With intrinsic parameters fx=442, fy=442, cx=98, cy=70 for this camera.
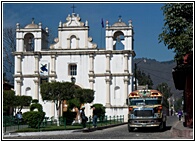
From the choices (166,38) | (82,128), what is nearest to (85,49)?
(82,128)

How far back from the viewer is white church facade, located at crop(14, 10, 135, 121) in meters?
51.2

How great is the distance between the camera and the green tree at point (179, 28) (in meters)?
18.7

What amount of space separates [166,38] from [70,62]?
33.0m

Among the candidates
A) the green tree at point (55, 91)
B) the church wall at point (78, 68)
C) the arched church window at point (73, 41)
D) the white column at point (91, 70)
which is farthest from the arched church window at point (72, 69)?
the green tree at point (55, 91)

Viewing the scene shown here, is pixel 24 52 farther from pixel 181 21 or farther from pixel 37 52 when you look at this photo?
pixel 181 21

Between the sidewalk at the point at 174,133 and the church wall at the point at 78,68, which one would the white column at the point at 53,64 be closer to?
the church wall at the point at 78,68

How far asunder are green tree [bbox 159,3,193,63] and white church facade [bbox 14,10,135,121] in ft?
102

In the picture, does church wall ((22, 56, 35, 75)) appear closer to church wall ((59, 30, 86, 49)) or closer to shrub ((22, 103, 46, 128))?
church wall ((59, 30, 86, 49))

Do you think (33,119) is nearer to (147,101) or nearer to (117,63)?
(147,101)

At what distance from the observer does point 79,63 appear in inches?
2050

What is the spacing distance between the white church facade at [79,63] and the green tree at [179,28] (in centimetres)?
3104

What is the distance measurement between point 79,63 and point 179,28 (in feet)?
109

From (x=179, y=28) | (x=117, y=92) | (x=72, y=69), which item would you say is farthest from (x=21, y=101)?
(x=179, y=28)

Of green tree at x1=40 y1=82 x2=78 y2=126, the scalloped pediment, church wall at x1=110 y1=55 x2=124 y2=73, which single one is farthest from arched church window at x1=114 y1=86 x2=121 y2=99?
green tree at x1=40 y1=82 x2=78 y2=126
